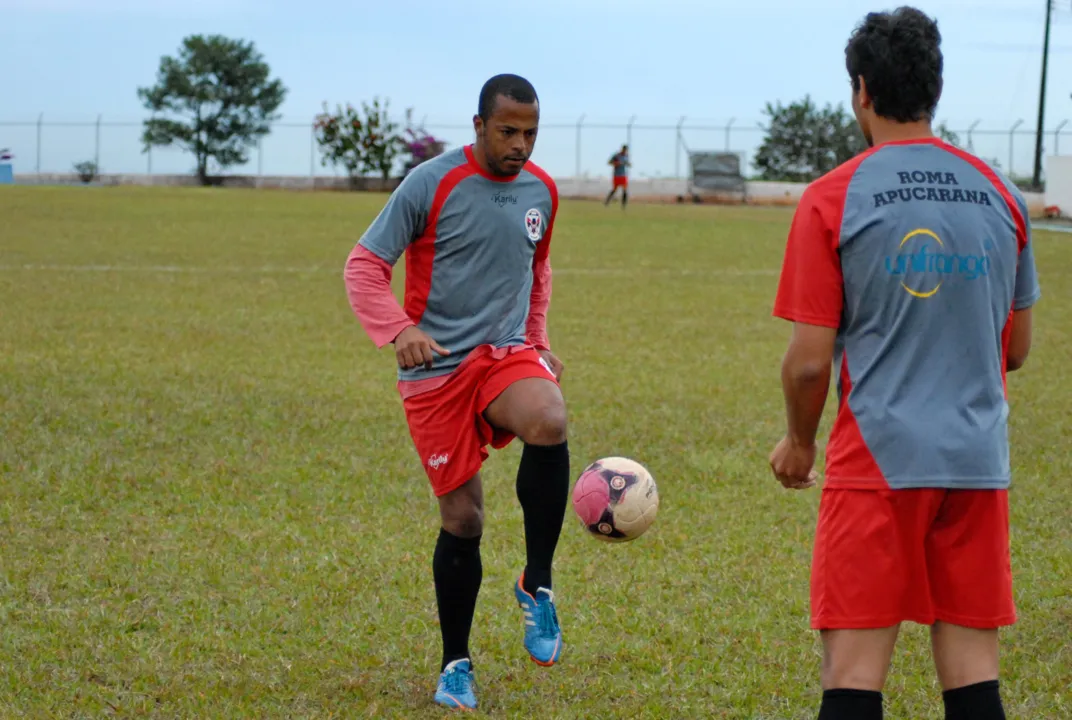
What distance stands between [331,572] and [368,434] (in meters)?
3.12

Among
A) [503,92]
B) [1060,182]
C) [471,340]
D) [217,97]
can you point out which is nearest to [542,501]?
[471,340]

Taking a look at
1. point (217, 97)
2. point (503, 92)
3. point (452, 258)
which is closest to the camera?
point (503, 92)

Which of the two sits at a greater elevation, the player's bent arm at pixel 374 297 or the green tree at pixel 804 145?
the green tree at pixel 804 145

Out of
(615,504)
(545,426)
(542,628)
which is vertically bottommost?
(542,628)

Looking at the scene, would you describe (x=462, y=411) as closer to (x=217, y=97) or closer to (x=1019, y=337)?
(x=1019, y=337)

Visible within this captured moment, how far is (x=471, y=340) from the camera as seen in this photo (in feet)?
14.7

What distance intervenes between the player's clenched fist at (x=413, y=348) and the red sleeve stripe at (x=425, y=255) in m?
0.21

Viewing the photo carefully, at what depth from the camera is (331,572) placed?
589 centimetres

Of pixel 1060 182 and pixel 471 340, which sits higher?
pixel 1060 182

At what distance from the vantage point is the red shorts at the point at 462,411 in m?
4.41

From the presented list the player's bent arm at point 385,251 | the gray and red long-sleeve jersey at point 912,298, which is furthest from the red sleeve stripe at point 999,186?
the player's bent arm at point 385,251

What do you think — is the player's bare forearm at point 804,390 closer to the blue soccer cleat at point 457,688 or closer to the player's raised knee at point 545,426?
the player's raised knee at point 545,426

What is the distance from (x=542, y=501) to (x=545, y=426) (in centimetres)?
29

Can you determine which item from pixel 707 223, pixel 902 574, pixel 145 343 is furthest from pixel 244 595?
pixel 707 223
